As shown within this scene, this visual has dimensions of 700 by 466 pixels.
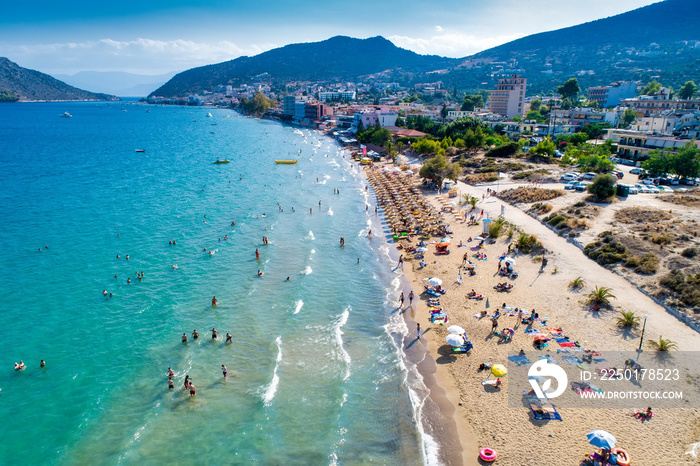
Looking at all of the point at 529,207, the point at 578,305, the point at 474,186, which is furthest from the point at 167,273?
the point at 474,186

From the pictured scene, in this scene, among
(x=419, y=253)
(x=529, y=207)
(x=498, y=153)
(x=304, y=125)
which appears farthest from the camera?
(x=304, y=125)

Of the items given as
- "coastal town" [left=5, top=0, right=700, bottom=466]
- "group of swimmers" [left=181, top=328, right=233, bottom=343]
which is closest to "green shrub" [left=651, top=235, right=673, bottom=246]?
"coastal town" [left=5, top=0, right=700, bottom=466]

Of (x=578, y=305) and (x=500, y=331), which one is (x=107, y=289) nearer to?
(x=500, y=331)

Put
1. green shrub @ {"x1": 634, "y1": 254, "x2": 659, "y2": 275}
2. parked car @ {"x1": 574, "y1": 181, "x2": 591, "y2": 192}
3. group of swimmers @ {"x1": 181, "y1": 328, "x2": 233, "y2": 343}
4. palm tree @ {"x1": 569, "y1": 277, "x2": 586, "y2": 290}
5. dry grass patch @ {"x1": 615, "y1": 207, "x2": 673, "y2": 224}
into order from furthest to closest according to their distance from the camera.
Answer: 1. parked car @ {"x1": 574, "y1": 181, "x2": 591, "y2": 192}
2. dry grass patch @ {"x1": 615, "y1": 207, "x2": 673, "y2": 224}
3. palm tree @ {"x1": 569, "y1": 277, "x2": 586, "y2": 290}
4. green shrub @ {"x1": 634, "y1": 254, "x2": 659, "y2": 275}
5. group of swimmers @ {"x1": 181, "y1": 328, "x2": 233, "y2": 343}

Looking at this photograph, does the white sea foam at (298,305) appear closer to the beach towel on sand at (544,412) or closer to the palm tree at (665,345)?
the beach towel on sand at (544,412)

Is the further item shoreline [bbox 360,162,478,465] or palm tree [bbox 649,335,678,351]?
palm tree [bbox 649,335,678,351]

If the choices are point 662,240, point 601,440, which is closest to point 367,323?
point 601,440

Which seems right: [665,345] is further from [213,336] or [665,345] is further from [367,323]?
[213,336]

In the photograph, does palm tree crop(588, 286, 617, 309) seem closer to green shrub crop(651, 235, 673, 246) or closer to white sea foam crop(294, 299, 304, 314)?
green shrub crop(651, 235, 673, 246)
